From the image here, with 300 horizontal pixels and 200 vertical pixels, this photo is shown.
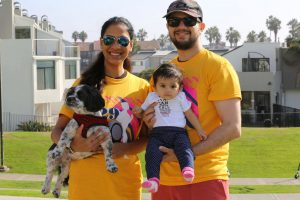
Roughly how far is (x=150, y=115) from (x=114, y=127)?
371 mm

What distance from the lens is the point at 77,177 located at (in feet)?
13.1

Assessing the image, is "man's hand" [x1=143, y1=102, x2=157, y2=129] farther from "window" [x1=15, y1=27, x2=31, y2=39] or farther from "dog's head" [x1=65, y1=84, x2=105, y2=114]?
"window" [x1=15, y1=27, x2=31, y2=39]

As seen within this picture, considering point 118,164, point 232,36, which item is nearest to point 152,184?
point 118,164

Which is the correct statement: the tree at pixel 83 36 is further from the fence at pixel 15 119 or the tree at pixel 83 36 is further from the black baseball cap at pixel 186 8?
the black baseball cap at pixel 186 8

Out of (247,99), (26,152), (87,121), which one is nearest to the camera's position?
(87,121)

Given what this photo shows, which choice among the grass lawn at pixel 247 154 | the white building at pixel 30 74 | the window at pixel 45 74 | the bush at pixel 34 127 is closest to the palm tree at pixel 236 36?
the white building at pixel 30 74

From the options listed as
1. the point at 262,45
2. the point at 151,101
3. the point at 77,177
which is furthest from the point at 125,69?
the point at 262,45

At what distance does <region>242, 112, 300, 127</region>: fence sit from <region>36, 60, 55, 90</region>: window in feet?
43.4

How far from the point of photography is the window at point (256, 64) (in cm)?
4305

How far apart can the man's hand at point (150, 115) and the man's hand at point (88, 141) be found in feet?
1.06

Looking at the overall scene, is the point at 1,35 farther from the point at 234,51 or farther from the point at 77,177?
the point at 77,177

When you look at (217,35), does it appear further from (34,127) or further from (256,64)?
(34,127)

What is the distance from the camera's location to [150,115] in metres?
3.80

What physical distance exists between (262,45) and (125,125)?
133ft
